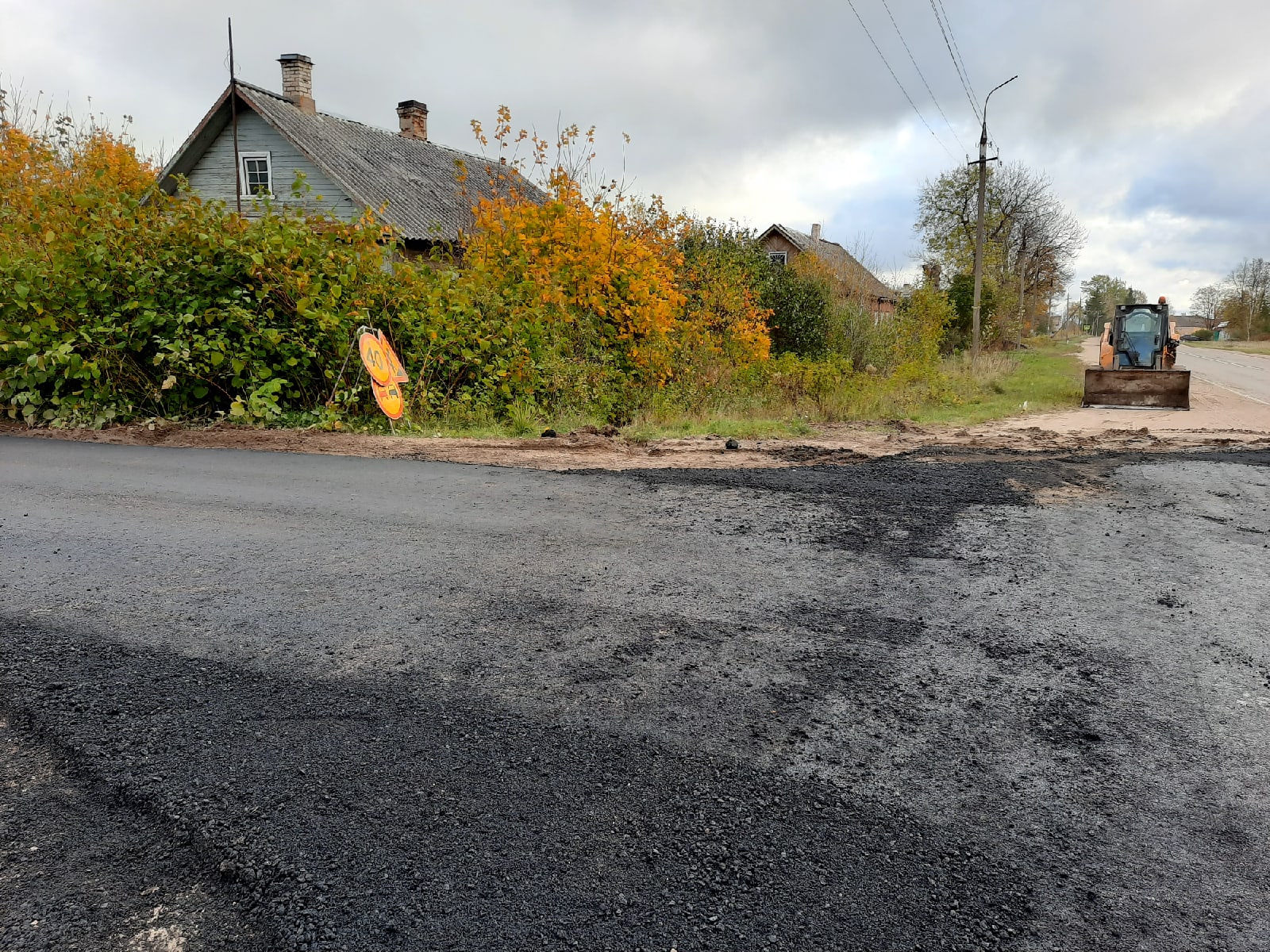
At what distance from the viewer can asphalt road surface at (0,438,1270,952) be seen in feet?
6.61

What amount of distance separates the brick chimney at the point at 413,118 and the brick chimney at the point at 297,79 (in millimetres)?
4723

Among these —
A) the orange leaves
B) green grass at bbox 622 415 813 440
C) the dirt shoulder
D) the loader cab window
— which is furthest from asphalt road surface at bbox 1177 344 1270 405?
the orange leaves

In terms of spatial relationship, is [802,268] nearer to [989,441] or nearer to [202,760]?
[989,441]

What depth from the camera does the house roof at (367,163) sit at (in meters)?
22.8

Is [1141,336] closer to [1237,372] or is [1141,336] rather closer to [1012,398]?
[1012,398]

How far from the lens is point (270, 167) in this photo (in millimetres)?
24000

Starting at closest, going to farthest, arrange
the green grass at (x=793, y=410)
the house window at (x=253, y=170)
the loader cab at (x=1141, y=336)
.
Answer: the green grass at (x=793, y=410), the loader cab at (x=1141, y=336), the house window at (x=253, y=170)

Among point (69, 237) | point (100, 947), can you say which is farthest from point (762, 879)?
point (69, 237)

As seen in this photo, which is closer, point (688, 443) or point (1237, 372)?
point (688, 443)

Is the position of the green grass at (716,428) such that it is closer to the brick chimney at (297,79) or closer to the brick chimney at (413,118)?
the brick chimney at (297,79)

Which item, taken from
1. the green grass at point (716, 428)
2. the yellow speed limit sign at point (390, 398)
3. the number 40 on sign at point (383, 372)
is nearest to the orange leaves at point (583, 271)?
the green grass at point (716, 428)

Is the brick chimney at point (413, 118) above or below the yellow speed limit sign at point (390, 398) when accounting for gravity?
above

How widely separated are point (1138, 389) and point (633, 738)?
18309 mm

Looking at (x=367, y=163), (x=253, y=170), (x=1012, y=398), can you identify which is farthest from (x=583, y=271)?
(x=253, y=170)
